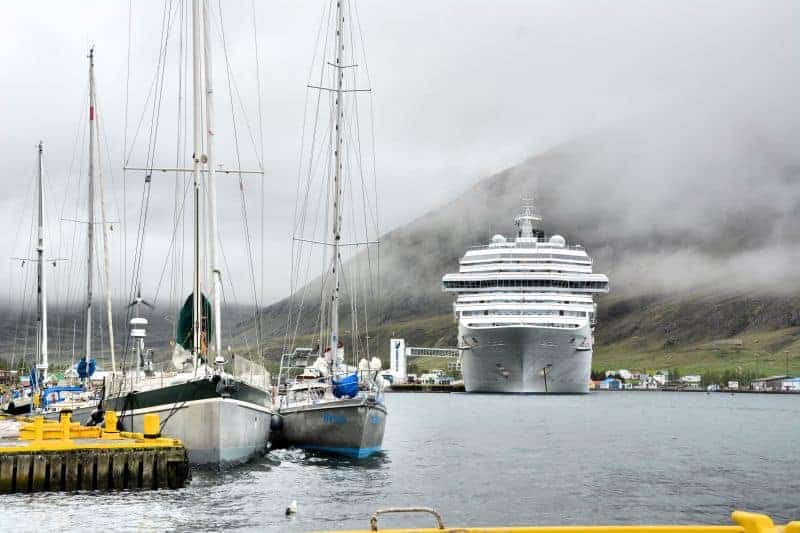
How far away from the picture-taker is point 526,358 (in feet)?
394

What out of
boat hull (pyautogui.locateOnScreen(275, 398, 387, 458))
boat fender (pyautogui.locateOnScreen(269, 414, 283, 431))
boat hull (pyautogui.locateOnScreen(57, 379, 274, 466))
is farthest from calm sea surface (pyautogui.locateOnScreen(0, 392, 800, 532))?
boat fender (pyautogui.locateOnScreen(269, 414, 283, 431))

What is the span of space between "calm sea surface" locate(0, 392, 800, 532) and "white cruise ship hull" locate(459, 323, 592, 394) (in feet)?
181

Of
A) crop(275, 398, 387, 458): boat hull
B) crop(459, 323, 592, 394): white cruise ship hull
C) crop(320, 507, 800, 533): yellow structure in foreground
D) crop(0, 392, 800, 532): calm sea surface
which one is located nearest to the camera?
crop(320, 507, 800, 533): yellow structure in foreground

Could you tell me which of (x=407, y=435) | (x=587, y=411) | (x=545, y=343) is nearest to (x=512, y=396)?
(x=545, y=343)

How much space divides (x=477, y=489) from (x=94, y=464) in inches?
525

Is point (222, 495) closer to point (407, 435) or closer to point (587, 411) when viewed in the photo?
point (407, 435)

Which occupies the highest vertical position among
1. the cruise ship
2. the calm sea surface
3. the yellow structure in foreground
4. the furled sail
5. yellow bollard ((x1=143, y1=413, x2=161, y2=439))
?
the cruise ship

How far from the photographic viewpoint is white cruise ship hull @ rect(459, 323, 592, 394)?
4665 inches

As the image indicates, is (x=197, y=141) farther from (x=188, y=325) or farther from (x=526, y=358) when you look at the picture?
(x=526, y=358)

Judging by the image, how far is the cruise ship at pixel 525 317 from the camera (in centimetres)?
11925

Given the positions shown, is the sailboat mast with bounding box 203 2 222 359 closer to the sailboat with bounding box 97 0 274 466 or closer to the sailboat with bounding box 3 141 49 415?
the sailboat with bounding box 97 0 274 466

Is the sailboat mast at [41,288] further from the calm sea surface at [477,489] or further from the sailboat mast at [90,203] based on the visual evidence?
the calm sea surface at [477,489]

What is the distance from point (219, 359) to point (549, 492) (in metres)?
12.1

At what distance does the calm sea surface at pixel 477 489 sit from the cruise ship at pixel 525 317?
184 feet
